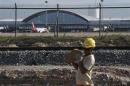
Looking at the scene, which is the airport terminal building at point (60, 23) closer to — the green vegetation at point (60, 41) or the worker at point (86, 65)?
the green vegetation at point (60, 41)

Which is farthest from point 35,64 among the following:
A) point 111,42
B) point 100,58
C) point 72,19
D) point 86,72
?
point 72,19

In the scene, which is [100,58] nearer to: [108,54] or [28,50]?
[108,54]

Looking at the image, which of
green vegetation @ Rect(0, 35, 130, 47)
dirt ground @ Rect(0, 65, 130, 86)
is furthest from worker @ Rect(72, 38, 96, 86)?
green vegetation @ Rect(0, 35, 130, 47)

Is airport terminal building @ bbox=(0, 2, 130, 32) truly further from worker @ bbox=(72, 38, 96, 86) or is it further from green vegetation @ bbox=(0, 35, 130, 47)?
worker @ bbox=(72, 38, 96, 86)

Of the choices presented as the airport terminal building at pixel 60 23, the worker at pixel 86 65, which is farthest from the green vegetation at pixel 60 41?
the worker at pixel 86 65

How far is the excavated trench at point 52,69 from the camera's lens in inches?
575

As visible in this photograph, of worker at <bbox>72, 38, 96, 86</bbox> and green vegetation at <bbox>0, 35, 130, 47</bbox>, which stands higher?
worker at <bbox>72, 38, 96, 86</bbox>

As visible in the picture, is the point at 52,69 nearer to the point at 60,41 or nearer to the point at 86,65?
the point at 86,65

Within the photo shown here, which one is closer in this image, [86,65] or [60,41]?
[86,65]

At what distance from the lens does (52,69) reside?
52.4 feet

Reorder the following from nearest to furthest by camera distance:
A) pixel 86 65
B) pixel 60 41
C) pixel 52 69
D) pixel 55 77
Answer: pixel 86 65
pixel 55 77
pixel 52 69
pixel 60 41

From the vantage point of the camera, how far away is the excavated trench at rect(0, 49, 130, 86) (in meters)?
14.6

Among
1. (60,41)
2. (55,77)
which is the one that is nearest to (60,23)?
(60,41)

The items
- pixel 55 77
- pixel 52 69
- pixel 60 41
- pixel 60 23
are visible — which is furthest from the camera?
pixel 60 23
